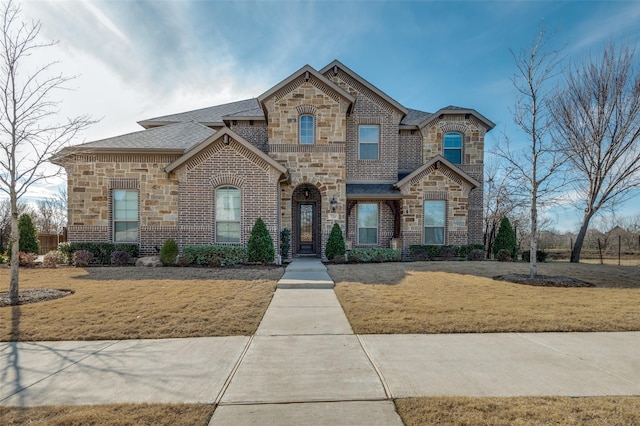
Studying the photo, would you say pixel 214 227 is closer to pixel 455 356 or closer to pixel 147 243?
pixel 147 243

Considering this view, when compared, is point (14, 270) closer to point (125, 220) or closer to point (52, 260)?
point (52, 260)

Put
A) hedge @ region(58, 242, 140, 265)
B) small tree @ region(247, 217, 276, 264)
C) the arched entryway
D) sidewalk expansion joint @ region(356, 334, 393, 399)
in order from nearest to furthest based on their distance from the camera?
sidewalk expansion joint @ region(356, 334, 393, 399) → small tree @ region(247, 217, 276, 264) → hedge @ region(58, 242, 140, 265) → the arched entryway

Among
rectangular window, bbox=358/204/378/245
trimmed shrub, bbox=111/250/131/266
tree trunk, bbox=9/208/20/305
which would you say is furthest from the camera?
rectangular window, bbox=358/204/378/245

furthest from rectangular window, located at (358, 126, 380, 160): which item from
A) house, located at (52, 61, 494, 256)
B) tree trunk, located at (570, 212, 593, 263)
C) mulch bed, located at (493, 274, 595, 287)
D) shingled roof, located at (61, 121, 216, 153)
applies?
tree trunk, located at (570, 212, 593, 263)

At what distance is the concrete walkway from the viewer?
9.74 feet

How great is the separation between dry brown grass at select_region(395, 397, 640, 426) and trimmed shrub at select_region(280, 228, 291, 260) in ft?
35.7

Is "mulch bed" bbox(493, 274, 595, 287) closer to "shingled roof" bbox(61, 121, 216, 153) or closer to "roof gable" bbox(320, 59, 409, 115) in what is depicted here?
"roof gable" bbox(320, 59, 409, 115)

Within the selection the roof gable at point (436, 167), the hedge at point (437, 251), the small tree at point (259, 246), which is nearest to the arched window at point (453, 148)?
the roof gable at point (436, 167)

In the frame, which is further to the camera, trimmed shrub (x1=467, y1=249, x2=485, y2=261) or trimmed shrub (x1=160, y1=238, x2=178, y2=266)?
trimmed shrub (x1=467, y1=249, x2=485, y2=261)

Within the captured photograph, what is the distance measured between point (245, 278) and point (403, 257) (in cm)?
804

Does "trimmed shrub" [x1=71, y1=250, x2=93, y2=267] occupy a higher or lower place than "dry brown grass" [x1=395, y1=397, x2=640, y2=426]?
higher

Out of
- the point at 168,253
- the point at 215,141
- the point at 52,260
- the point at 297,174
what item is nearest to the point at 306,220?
the point at 297,174

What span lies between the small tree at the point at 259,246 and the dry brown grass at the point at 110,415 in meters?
8.50

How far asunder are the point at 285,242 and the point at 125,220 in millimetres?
6355
